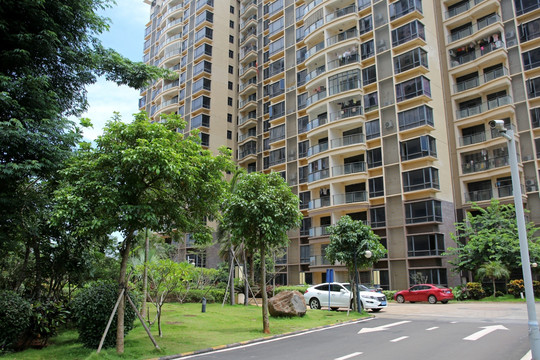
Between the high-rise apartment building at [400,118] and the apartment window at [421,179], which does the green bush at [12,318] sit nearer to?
the high-rise apartment building at [400,118]

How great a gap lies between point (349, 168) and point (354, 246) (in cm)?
1857

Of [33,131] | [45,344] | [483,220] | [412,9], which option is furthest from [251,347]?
[412,9]

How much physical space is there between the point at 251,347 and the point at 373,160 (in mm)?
28866

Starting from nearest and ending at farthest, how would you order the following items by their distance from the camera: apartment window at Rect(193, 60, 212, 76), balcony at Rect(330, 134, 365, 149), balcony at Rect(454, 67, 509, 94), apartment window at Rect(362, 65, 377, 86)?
balcony at Rect(454, 67, 509, 94)
balcony at Rect(330, 134, 365, 149)
apartment window at Rect(362, 65, 377, 86)
apartment window at Rect(193, 60, 212, 76)

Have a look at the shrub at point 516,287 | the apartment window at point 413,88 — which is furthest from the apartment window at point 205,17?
the shrub at point 516,287

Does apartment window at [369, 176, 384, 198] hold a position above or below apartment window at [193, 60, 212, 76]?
below

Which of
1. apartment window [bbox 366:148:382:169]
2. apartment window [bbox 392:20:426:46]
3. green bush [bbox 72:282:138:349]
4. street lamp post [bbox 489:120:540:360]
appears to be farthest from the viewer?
apartment window [bbox 366:148:382:169]

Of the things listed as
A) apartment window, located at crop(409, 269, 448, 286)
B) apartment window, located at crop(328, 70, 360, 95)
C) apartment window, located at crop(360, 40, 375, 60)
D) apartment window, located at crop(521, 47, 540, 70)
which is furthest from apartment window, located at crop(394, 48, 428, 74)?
apartment window, located at crop(409, 269, 448, 286)

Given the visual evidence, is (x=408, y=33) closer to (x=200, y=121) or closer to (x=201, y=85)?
(x=200, y=121)

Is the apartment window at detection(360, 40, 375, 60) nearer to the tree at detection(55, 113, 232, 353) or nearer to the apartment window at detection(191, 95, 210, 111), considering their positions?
the apartment window at detection(191, 95, 210, 111)

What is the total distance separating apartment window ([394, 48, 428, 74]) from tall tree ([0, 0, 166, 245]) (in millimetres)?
28660

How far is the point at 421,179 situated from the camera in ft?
114

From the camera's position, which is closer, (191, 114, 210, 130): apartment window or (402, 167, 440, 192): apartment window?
(402, 167, 440, 192): apartment window

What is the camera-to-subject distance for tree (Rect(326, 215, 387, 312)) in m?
21.7
